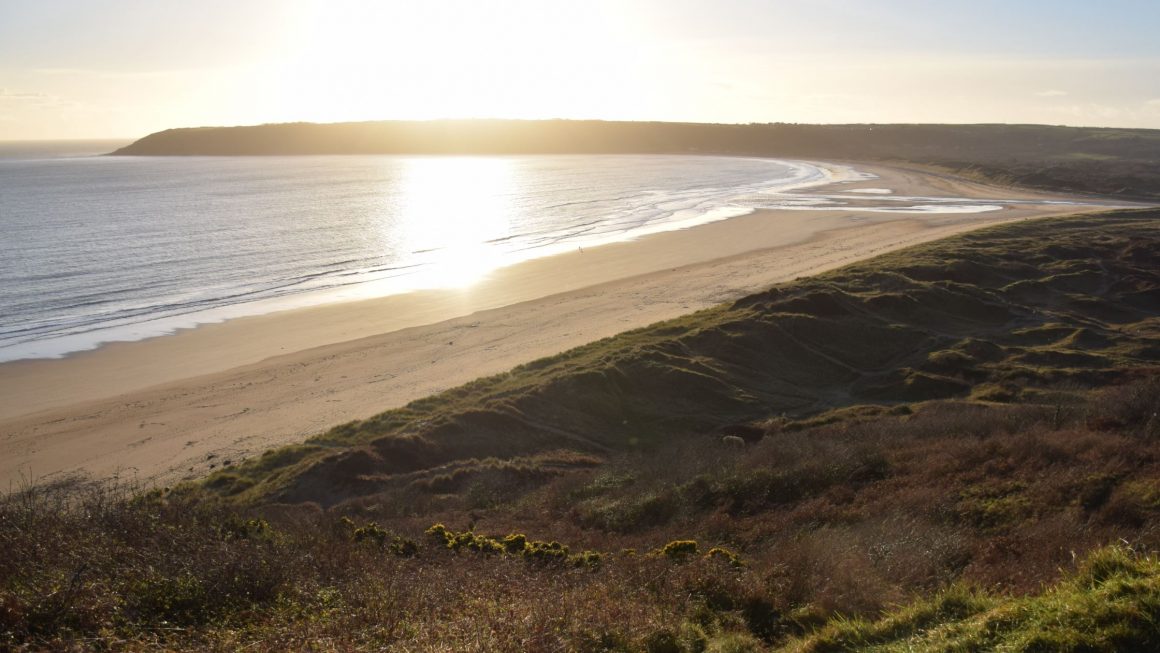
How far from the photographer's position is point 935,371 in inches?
815

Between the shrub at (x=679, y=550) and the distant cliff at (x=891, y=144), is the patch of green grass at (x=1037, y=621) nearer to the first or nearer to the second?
the shrub at (x=679, y=550)

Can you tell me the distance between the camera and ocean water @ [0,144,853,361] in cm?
3375

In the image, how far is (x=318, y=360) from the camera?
82.5 ft

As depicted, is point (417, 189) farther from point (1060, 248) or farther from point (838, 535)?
point (838, 535)

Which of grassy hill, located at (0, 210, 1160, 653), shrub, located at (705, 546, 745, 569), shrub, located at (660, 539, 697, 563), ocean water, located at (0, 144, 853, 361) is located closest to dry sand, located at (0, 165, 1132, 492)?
grassy hill, located at (0, 210, 1160, 653)

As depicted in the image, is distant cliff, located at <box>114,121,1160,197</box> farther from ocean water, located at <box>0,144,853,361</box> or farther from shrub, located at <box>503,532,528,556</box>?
shrub, located at <box>503,532,528,556</box>

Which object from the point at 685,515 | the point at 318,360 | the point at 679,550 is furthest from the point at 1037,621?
the point at 318,360

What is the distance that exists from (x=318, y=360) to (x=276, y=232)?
35.4 metres

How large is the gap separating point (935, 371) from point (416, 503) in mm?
13857

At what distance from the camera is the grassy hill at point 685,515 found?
21.9 ft

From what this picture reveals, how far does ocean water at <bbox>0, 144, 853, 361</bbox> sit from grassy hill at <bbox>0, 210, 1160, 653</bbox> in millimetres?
18240

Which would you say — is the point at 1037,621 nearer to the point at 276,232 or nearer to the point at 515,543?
the point at 515,543

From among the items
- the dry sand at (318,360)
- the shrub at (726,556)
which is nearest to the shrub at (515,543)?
the shrub at (726,556)

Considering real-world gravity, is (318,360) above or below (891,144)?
below
